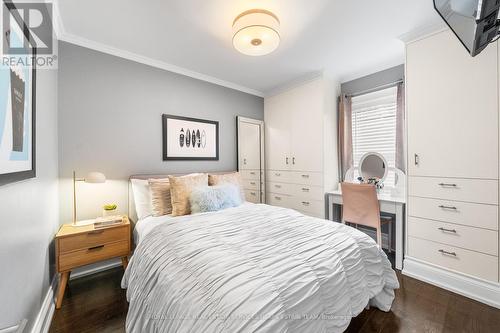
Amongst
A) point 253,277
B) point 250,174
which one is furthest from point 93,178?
point 250,174

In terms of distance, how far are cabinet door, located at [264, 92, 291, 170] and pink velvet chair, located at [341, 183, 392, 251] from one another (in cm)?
116

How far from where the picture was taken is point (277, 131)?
372 cm

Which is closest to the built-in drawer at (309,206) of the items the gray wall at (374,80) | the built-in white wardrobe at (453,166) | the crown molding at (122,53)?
the built-in white wardrobe at (453,166)

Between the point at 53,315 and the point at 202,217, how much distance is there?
1346mm

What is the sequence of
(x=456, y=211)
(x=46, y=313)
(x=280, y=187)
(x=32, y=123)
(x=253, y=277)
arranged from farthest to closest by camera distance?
1. (x=280, y=187)
2. (x=456, y=211)
3. (x=46, y=313)
4. (x=32, y=123)
5. (x=253, y=277)

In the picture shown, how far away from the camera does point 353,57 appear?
8.72 feet

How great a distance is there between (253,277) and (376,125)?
9.61 feet

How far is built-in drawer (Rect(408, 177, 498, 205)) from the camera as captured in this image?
179 centimetres

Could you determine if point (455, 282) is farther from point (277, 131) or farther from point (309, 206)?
point (277, 131)

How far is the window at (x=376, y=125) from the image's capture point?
286 centimetres

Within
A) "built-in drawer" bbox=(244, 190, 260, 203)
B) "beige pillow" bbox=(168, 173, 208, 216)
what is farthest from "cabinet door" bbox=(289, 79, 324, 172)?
"beige pillow" bbox=(168, 173, 208, 216)

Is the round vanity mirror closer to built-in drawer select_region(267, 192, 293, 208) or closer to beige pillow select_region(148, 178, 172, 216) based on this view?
built-in drawer select_region(267, 192, 293, 208)

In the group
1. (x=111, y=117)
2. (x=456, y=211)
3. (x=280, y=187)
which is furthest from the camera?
(x=280, y=187)

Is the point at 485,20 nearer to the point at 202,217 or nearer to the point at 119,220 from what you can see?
the point at 202,217
